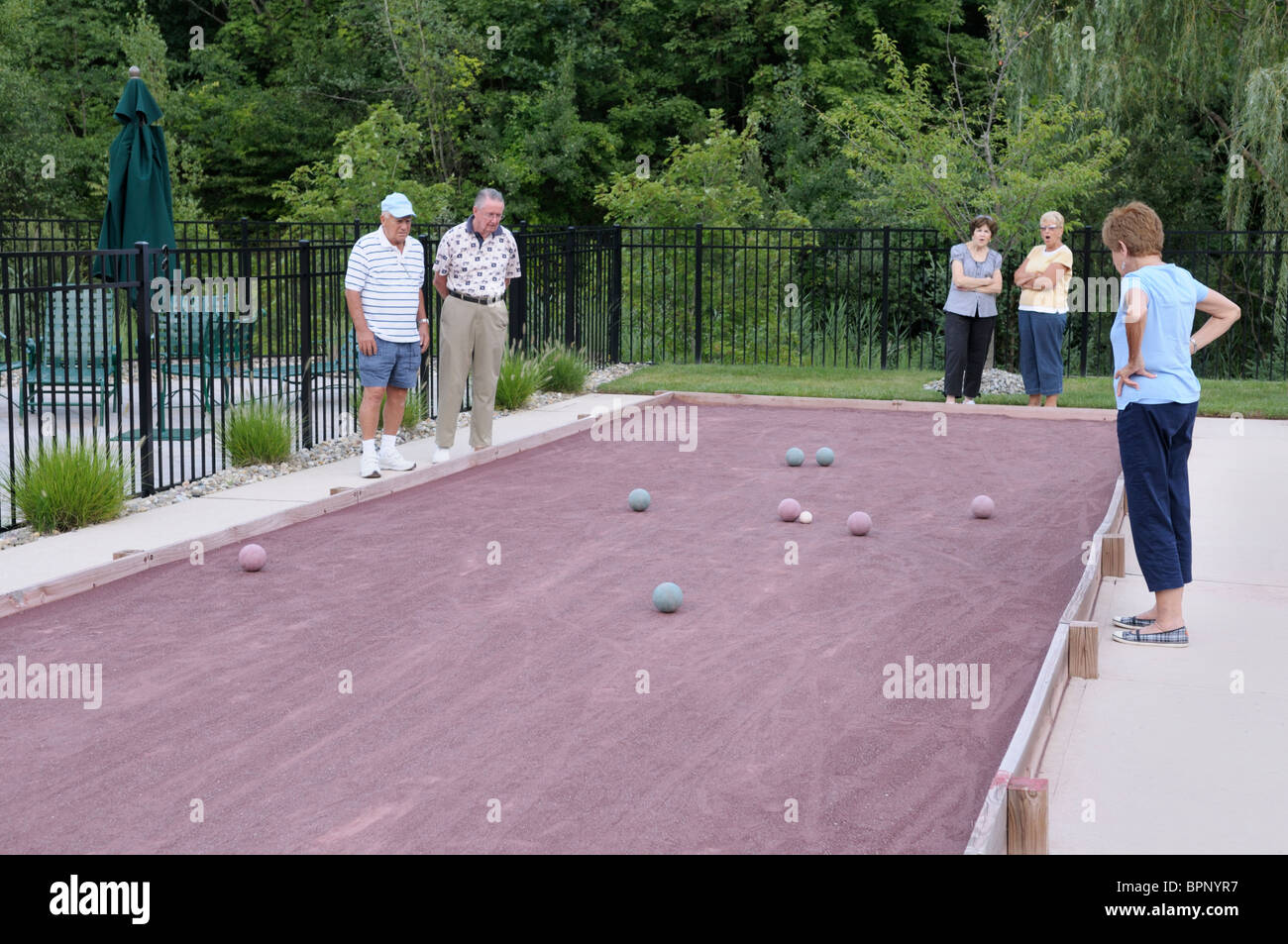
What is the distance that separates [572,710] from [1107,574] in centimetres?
387

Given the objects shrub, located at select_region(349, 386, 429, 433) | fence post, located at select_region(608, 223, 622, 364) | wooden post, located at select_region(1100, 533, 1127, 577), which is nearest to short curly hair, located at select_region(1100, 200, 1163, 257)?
wooden post, located at select_region(1100, 533, 1127, 577)

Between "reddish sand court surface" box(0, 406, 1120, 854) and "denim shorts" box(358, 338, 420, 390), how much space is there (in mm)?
891

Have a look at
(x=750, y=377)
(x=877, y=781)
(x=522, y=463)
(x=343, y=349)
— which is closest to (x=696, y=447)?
(x=522, y=463)

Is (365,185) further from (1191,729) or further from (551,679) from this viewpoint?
(1191,729)

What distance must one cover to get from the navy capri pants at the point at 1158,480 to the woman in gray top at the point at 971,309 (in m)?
8.64

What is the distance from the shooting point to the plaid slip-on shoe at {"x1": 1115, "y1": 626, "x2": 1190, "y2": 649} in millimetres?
6957

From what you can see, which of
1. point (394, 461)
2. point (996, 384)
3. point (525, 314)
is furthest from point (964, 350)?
point (394, 461)

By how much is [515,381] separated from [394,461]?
3862mm

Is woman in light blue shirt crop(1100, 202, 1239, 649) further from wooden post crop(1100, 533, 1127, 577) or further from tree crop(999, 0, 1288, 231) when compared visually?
tree crop(999, 0, 1288, 231)

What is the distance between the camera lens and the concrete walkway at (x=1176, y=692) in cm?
486

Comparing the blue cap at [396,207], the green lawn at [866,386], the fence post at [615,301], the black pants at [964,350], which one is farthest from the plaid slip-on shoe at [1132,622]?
the fence post at [615,301]

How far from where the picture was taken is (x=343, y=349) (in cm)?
1415

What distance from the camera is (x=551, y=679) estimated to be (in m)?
6.48

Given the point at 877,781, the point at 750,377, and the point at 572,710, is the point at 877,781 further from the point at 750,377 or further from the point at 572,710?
the point at 750,377
